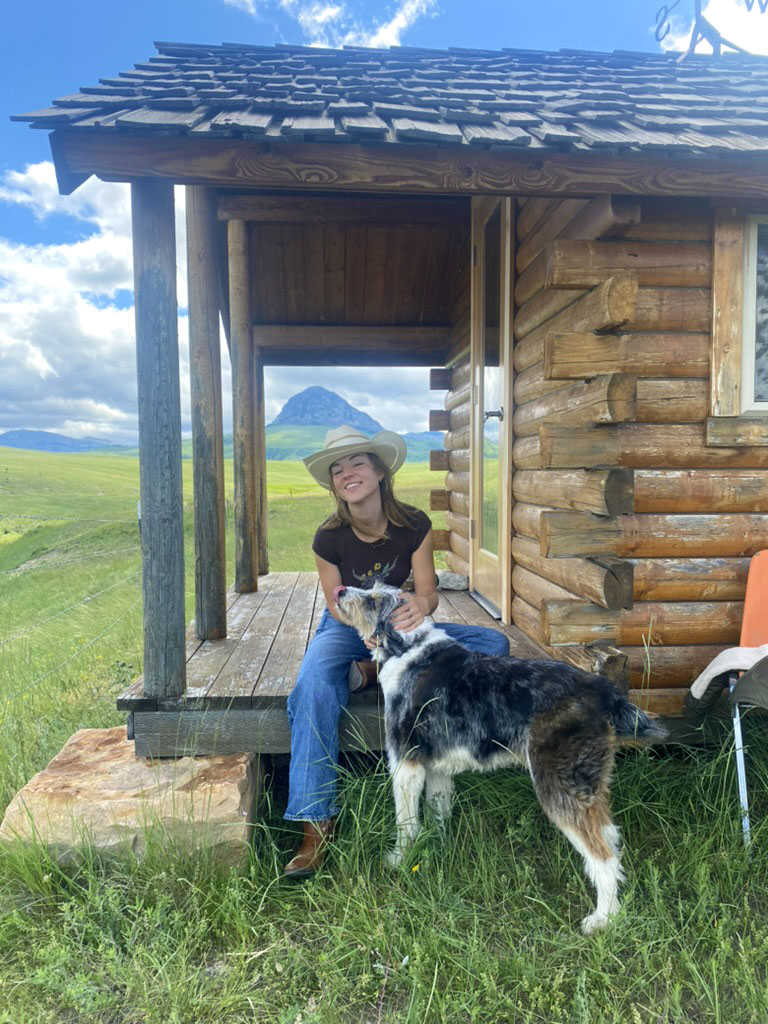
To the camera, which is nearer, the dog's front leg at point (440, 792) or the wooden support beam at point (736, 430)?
the dog's front leg at point (440, 792)

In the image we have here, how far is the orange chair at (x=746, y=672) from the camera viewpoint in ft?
9.32

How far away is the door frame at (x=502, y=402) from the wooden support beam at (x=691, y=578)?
1356 millimetres

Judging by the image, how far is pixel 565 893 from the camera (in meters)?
2.73

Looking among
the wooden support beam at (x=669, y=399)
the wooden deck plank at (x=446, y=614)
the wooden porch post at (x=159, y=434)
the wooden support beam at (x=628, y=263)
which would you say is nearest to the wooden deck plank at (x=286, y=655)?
the wooden porch post at (x=159, y=434)

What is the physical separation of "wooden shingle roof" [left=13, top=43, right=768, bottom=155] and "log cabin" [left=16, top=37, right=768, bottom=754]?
19 millimetres

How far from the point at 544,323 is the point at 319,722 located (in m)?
2.85

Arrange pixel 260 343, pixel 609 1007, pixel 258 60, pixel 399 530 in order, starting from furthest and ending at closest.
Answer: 1. pixel 260 343
2. pixel 258 60
3. pixel 399 530
4. pixel 609 1007

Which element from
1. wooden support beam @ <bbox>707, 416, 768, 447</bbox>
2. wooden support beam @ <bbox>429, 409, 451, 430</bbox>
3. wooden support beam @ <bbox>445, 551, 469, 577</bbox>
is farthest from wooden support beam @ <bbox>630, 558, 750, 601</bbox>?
wooden support beam @ <bbox>429, 409, 451, 430</bbox>

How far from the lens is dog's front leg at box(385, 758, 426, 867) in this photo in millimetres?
2814

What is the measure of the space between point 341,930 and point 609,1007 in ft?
3.09

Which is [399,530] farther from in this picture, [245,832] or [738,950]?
[738,950]

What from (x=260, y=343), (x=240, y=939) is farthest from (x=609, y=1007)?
(x=260, y=343)

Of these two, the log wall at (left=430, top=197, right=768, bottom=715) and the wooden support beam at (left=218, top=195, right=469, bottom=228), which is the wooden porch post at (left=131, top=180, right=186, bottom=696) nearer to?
the log wall at (left=430, top=197, right=768, bottom=715)

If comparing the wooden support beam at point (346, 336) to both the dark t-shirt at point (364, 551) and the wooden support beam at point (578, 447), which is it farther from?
the dark t-shirt at point (364, 551)
